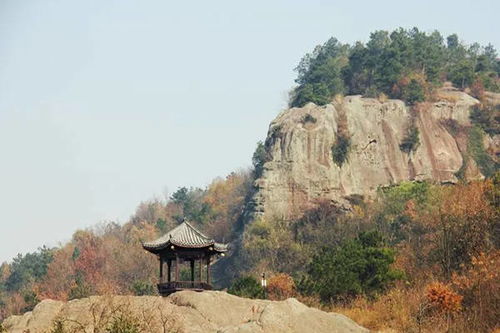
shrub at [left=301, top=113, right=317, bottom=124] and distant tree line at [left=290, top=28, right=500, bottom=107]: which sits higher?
distant tree line at [left=290, top=28, right=500, bottom=107]

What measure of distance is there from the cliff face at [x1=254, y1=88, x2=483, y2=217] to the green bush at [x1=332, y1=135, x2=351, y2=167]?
349 millimetres

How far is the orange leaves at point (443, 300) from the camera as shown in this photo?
2905cm

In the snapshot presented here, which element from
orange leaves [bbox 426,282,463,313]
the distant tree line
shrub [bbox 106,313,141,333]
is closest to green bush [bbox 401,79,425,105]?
the distant tree line

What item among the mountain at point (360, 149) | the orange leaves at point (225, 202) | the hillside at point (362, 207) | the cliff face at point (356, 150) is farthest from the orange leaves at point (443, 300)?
the orange leaves at point (225, 202)

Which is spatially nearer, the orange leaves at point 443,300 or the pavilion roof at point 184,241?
the orange leaves at point 443,300

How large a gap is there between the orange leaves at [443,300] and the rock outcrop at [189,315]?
5.39 m

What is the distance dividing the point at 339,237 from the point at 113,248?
3008 centimetres

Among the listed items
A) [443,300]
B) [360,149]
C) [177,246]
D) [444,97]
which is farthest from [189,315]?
[444,97]

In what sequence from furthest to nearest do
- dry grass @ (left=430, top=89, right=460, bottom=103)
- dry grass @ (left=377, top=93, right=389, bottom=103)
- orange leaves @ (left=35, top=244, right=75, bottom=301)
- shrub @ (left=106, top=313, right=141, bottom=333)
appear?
dry grass @ (left=430, top=89, right=460, bottom=103) < dry grass @ (left=377, top=93, right=389, bottom=103) < orange leaves @ (left=35, top=244, right=75, bottom=301) < shrub @ (left=106, top=313, right=141, bottom=333)

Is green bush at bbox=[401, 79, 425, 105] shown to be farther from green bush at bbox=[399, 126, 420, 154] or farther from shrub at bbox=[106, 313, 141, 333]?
shrub at bbox=[106, 313, 141, 333]

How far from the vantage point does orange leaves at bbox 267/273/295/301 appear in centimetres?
4238

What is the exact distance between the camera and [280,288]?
44344mm

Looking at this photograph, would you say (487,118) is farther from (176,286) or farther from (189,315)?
(189,315)

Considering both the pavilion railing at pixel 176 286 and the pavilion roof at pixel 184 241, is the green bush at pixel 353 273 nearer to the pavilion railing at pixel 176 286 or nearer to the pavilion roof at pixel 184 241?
the pavilion roof at pixel 184 241
